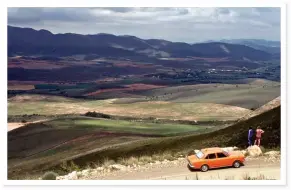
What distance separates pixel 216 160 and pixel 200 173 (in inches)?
20.8

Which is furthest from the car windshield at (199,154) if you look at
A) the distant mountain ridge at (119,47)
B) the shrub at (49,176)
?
the shrub at (49,176)

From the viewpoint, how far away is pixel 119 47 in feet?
56.4

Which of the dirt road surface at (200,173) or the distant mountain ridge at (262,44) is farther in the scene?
the distant mountain ridge at (262,44)

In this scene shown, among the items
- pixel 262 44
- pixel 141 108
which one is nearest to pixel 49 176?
pixel 141 108

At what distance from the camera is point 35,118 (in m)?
16.5

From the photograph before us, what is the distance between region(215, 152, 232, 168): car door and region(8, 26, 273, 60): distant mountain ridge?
3255 mm

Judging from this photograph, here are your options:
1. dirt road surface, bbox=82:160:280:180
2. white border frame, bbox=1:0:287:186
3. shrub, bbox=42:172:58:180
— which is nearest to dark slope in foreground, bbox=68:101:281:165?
white border frame, bbox=1:0:287:186

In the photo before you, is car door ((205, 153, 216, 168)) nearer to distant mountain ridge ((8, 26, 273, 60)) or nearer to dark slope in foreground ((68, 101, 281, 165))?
dark slope in foreground ((68, 101, 281, 165))

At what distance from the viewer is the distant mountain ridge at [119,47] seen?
54.6ft

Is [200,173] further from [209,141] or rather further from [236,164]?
[209,141]

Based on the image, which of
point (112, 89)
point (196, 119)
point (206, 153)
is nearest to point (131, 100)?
point (112, 89)
